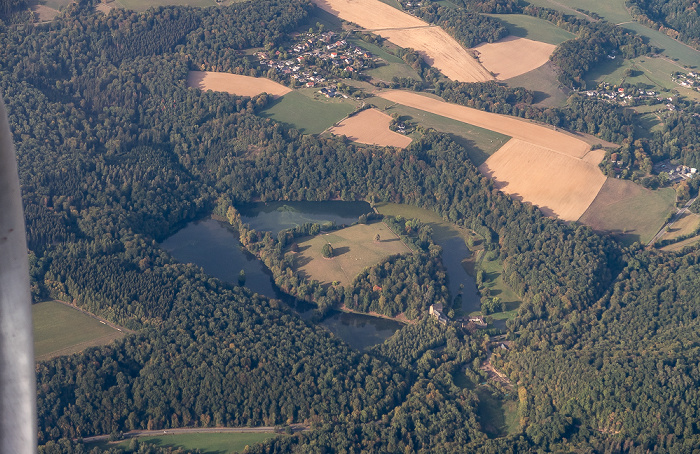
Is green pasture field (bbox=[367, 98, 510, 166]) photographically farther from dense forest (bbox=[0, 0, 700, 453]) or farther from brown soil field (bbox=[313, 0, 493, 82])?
brown soil field (bbox=[313, 0, 493, 82])

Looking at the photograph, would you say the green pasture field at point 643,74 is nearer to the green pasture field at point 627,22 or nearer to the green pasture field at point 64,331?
the green pasture field at point 627,22

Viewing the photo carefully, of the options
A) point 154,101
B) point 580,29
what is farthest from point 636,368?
point 580,29

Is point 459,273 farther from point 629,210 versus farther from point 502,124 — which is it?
point 502,124

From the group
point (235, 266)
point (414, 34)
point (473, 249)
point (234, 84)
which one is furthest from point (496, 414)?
point (414, 34)

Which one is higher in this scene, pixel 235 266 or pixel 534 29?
pixel 534 29

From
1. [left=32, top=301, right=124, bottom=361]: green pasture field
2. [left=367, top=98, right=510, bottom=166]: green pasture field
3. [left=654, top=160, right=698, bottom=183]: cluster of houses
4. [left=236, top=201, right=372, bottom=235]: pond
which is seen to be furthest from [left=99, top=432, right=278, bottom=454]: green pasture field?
[left=654, top=160, right=698, bottom=183]: cluster of houses

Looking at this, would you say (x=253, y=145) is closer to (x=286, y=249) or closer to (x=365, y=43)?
(x=286, y=249)
